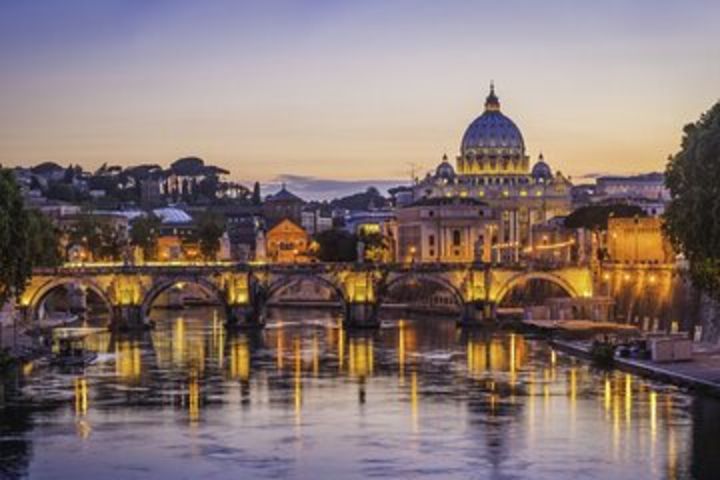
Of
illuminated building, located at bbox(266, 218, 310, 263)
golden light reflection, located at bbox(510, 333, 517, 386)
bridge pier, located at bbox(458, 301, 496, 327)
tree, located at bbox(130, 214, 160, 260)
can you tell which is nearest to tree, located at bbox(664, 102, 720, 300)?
golden light reflection, located at bbox(510, 333, 517, 386)

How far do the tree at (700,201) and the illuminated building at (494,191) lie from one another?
84564mm

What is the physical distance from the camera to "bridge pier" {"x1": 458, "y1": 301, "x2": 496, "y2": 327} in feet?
280

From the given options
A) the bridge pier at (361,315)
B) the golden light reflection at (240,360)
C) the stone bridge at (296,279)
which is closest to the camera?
the golden light reflection at (240,360)

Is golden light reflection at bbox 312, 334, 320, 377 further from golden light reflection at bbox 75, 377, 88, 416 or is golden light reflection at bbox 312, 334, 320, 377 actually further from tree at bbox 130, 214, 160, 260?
tree at bbox 130, 214, 160, 260

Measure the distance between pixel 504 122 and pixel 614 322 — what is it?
311 ft

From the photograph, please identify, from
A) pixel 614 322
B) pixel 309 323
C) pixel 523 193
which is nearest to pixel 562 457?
pixel 614 322

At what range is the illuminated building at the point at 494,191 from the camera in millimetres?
137250

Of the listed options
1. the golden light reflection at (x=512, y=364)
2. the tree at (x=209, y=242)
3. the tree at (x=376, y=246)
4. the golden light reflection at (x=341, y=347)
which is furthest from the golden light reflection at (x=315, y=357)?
the tree at (x=209, y=242)

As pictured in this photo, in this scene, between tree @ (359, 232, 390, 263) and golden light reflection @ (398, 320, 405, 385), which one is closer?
golden light reflection @ (398, 320, 405, 385)

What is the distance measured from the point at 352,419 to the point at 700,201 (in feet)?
36.3

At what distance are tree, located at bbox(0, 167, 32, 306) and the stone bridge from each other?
22116 mm

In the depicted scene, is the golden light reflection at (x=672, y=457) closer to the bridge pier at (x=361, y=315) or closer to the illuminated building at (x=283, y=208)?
the bridge pier at (x=361, y=315)

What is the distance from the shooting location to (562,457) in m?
37.8

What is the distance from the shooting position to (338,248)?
134m
